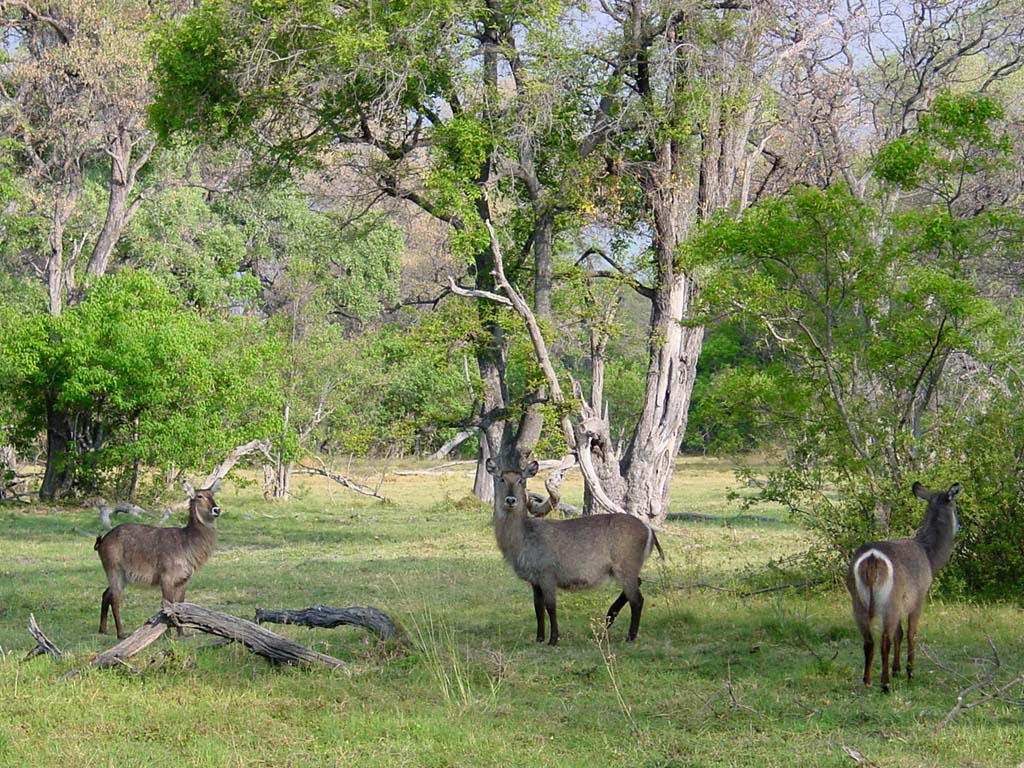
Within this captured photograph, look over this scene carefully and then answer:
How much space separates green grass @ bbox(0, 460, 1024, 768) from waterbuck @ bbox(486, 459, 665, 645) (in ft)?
1.13

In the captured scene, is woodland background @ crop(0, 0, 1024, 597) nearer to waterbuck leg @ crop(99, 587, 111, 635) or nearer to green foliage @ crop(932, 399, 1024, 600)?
green foliage @ crop(932, 399, 1024, 600)

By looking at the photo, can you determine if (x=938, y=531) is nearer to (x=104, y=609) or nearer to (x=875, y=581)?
(x=875, y=581)

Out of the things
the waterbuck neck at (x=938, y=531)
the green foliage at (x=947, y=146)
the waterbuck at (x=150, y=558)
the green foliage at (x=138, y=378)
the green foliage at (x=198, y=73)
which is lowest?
the waterbuck at (x=150, y=558)

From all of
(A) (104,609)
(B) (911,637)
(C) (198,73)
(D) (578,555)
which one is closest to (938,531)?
(B) (911,637)

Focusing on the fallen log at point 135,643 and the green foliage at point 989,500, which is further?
the green foliage at point 989,500

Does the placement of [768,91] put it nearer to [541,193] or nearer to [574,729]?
[541,193]

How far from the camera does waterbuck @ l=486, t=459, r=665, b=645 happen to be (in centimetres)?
852

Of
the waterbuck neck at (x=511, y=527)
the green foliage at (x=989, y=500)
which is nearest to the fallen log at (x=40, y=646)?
the waterbuck neck at (x=511, y=527)

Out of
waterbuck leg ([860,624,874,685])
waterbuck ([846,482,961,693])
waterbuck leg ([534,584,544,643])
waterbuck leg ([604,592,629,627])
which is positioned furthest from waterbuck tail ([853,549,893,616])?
waterbuck leg ([534,584,544,643])

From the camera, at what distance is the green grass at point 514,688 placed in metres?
5.51

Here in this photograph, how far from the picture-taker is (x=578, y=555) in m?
8.54

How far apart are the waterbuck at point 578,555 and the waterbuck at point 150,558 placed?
2351mm

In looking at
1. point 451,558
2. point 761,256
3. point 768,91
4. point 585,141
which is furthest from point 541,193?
point 761,256

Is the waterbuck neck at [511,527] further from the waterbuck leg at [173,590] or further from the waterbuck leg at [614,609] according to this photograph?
the waterbuck leg at [173,590]
